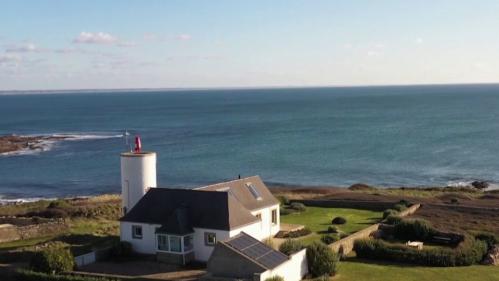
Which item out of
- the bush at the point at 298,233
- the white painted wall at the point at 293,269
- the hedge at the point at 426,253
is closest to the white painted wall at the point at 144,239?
the bush at the point at 298,233

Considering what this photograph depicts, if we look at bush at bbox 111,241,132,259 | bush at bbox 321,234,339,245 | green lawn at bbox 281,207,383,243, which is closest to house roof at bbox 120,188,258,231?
bush at bbox 111,241,132,259

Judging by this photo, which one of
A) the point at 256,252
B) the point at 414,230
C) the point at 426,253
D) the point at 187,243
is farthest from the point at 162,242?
the point at 414,230

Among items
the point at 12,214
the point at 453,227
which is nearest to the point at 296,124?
the point at 12,214

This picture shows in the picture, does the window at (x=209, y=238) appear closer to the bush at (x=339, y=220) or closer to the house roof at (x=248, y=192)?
the house roof at (x=248, y=192)

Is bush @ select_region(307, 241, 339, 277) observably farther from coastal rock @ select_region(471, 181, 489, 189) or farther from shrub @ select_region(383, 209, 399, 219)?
coastal rock @ select_region(471, 181, 489, 189)

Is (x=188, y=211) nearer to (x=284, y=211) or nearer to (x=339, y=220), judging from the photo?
(x=339, y=220)

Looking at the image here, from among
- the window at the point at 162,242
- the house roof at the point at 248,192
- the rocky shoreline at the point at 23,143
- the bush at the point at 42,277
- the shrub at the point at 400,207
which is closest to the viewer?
the bush at the point at 42,277
